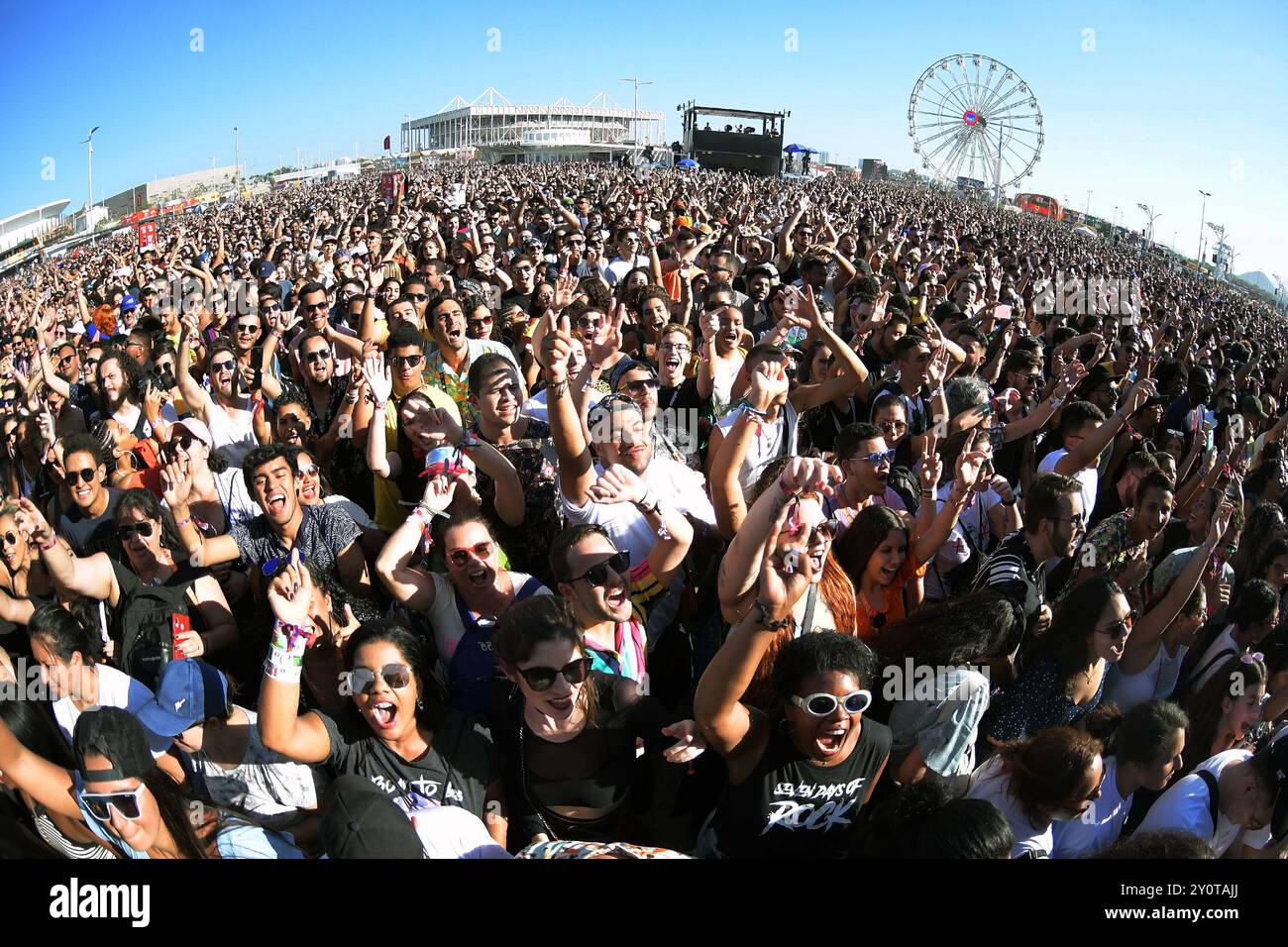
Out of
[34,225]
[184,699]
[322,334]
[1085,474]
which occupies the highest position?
[34,225]

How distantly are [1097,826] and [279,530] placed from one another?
3002mm

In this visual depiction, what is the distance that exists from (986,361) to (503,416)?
14.4ft

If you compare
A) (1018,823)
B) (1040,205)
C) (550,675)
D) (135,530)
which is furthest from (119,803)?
(1040,205)

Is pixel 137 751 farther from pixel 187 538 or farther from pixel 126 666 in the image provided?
pixel 187 538

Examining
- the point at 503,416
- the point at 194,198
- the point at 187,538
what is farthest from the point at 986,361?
the point at 194,198

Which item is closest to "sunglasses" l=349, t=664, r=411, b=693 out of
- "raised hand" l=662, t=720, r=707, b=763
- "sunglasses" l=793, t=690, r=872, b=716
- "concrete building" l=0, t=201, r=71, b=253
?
"raised hand" l=662, t=720, r=707, b=763

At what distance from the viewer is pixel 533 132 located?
7769 centimetres

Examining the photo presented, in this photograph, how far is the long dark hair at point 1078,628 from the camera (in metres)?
2.61

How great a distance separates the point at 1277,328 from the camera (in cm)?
1499

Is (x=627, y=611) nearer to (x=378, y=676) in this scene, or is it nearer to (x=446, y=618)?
(x=446, y=618)

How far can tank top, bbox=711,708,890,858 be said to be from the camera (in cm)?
217

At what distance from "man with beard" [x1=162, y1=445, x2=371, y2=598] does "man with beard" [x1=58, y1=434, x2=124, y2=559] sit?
1.30 feet

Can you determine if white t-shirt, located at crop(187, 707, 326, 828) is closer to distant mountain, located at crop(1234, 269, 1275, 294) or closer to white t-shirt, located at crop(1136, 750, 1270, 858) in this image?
white t-shirt, located at crop(1136, 750, 1270, 858)

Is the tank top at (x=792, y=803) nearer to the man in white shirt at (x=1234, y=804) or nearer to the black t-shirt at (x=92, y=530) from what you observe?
the man in white shirt at (x=1234, y=804)
